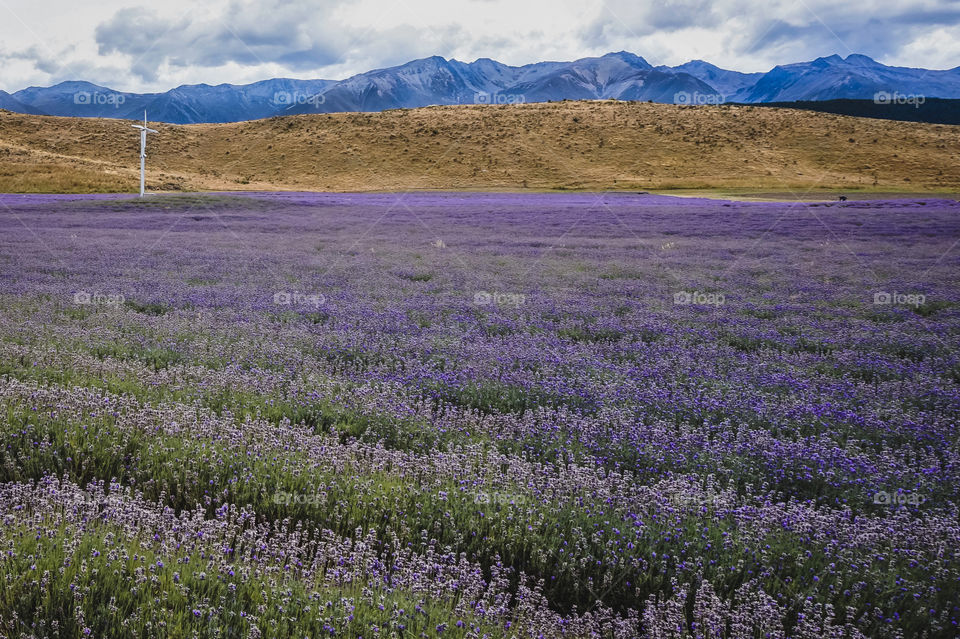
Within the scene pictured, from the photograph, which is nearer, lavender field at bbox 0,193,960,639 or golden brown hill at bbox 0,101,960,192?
lavender field at bbox 0,193,960,639

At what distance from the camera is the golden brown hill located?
67.2 meters

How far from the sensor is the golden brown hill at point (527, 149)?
6725 centimetres

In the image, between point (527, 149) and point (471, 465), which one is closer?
point (471, 465)

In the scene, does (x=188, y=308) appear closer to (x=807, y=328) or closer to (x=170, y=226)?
(x=807, y=328)

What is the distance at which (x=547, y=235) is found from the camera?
24.7 meters

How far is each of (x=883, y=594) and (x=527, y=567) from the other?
1.83 metres

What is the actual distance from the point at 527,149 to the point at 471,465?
79902 mm

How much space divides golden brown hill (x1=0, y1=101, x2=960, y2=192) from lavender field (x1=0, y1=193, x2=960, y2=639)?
182ft

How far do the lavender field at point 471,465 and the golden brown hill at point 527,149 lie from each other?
5550 cm

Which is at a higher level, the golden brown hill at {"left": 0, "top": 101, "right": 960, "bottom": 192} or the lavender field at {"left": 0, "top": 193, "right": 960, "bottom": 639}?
the golden brown hill at {"left": 0, "top": 101, "right": 960, "bottom": 192}

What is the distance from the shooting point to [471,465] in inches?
157

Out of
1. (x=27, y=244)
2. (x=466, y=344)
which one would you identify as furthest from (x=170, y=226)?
(x=466, y=344)

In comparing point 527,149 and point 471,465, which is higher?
point 527,149

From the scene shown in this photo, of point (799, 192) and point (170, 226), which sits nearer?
point (170, 226)
